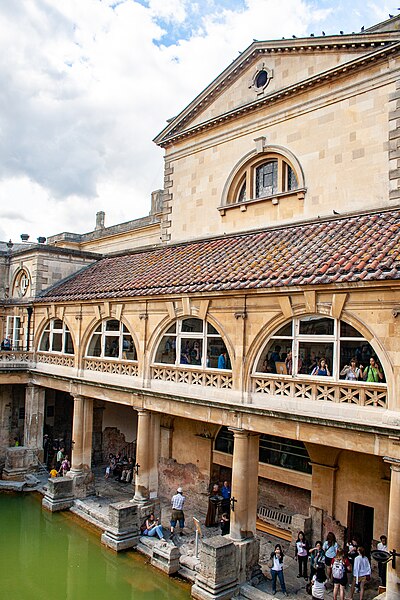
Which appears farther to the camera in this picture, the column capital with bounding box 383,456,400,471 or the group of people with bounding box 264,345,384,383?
the group of people with bounding box 264,345,384,383

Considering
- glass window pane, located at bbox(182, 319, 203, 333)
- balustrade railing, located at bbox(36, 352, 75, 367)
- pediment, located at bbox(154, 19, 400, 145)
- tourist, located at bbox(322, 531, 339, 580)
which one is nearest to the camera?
tourist, located at bbox(322, 531, 339, 580)

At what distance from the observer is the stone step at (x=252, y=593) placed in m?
13.2

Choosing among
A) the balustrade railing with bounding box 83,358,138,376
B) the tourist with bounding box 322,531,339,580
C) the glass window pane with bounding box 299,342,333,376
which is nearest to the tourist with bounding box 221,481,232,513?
the tourist with bounding box 322,531,339,580

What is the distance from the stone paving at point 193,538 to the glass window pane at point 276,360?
19.2ft

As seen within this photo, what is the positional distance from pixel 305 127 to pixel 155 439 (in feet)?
41.2

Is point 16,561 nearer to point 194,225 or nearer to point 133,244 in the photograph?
point 194,225

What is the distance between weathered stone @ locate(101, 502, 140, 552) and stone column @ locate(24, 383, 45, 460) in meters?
8.37

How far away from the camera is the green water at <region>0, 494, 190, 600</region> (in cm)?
1430

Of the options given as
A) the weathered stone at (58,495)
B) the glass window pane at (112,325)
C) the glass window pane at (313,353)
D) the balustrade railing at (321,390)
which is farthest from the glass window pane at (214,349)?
the weathered stone at (58,495)

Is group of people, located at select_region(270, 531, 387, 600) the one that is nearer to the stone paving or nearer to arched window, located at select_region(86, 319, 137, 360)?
the stone paving

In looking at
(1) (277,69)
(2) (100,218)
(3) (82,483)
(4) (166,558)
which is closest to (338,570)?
(4) (166,558)

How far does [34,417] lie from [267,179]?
51.0 ft

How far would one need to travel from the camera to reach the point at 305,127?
1822cm

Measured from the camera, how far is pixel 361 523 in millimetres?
15641
